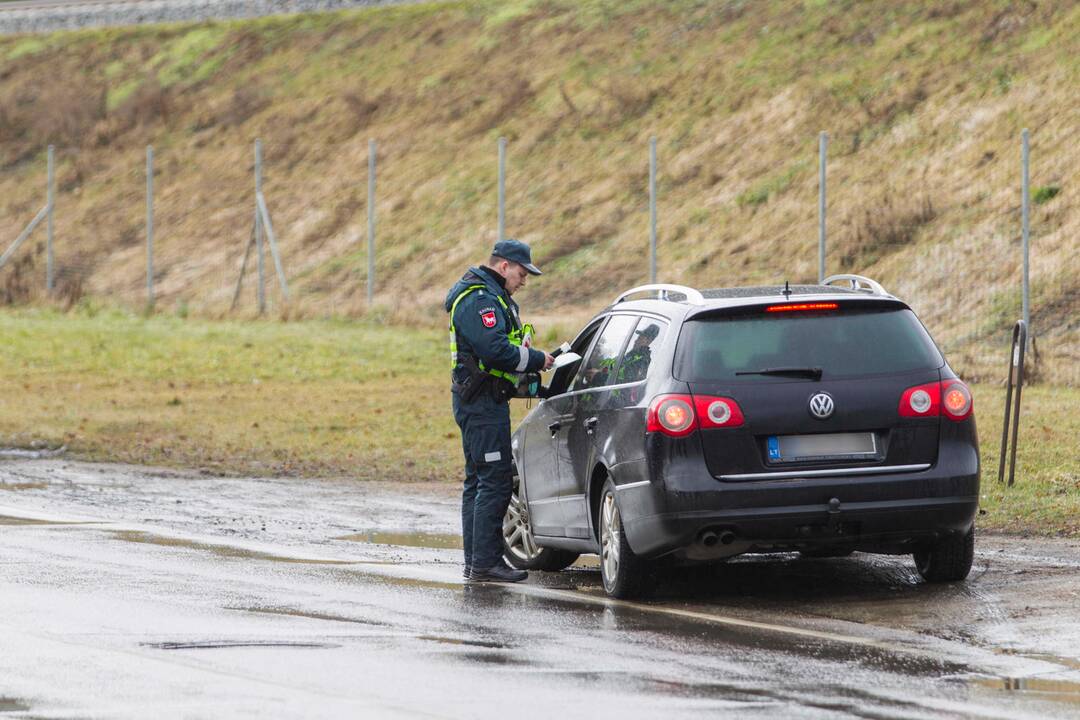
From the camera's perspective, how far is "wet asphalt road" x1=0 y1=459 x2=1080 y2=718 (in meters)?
6.93

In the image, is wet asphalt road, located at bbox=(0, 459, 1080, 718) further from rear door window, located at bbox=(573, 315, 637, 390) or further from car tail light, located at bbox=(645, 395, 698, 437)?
rear door window, located at bbox=(573, 315, 637, 390)

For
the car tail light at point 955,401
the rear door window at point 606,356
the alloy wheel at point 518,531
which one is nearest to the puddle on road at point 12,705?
the rear door window at point 606,356

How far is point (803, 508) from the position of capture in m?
9.24

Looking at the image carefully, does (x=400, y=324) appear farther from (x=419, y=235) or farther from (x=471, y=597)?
(x=471, y=597)

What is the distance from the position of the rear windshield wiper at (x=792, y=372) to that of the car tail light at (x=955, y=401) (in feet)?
2.23

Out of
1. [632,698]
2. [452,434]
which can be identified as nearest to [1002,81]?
[452,434]

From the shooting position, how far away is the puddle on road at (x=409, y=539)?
12.5 m

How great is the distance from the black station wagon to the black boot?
88 cm

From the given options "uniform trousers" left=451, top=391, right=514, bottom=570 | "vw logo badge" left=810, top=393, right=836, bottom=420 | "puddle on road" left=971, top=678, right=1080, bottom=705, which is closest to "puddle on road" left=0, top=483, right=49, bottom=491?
"uniform trousers" left=451, top=391, right=514, bottom=570

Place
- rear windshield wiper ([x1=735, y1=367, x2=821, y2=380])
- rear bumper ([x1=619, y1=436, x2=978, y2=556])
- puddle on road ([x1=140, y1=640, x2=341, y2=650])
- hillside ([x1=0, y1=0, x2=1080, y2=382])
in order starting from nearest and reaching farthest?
puddle on road ([x1=140, y1=640, x2=341, y2=650])
rear bumper ([x1=619, y1=436, x2=978, y2=556])
rear windshield wiper ([x1=735, y1=367, x2=821, y2=380])
hillside ([x1=0, y1=0, x2=1080, y2=382])

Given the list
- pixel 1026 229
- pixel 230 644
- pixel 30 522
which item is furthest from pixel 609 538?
pixel 1026 229

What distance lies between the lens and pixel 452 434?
19.5 m

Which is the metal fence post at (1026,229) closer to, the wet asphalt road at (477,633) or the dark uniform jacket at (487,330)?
the wet asphalt road at (477,633)

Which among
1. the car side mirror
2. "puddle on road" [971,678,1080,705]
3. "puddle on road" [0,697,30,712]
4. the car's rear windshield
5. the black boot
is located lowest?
"puddle on road" [0,697,30,712]
